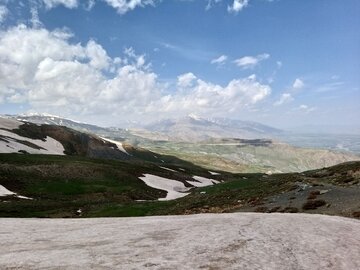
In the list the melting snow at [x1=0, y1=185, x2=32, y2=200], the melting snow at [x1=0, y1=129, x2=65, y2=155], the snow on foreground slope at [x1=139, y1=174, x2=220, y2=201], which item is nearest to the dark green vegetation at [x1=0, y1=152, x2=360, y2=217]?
the melting snow at [x1=0, y1=185, x2=32, y2=200]

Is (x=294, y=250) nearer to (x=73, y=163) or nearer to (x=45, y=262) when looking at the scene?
(x=45, y=262)

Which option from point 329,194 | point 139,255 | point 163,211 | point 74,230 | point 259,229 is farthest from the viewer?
point 163,211

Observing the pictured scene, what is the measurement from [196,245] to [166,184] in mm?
92826

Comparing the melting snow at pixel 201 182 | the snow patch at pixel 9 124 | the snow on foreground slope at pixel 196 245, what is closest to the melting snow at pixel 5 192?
the snow on foreground slope at pixel 196 245

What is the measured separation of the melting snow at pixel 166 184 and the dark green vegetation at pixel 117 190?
2.89 metres

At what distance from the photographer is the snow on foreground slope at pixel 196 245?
14.8 m

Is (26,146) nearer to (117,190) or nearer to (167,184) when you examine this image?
(167,184)

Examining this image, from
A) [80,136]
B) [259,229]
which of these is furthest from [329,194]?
[80,136]

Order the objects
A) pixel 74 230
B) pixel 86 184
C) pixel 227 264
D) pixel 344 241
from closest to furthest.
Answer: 1. pixel 227 264
2. pixel 344 241
3. pixel 74 230
4. pixel 86 184

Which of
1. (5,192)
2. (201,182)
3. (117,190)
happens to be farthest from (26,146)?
(5,192)

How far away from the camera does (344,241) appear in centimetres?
1844

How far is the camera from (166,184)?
359ft

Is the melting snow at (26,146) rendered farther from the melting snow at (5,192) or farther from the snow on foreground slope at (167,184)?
the melting snow at (5,192)

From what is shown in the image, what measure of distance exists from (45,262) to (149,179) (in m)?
96.9
